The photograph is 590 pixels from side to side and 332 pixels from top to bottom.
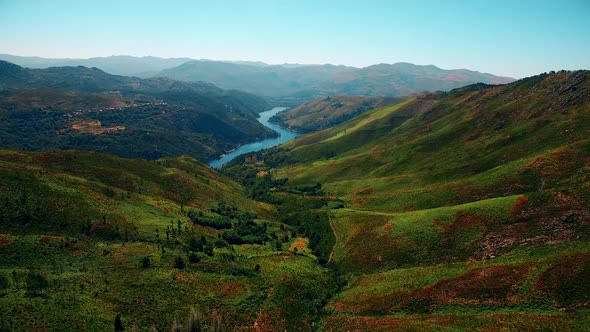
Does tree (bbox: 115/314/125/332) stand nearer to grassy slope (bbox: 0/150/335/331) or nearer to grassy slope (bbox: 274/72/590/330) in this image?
grassy slope (bbox: 0/150/335/331)

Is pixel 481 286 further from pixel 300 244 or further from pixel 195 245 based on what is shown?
pixel 195 245

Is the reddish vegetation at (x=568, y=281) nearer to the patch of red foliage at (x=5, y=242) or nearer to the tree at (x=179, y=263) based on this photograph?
the tree at (x=179, y=263)

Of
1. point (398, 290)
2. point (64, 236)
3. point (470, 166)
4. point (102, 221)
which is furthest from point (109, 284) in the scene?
point (470, 166)

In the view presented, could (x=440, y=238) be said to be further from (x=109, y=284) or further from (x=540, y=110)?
(x=540, y=110)

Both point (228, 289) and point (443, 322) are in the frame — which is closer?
point (443, 322)

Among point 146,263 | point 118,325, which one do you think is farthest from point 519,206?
point 118,325

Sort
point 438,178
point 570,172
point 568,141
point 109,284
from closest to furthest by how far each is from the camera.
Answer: point 109,284 → point 570,172 → point 568,141 → point 438,178
